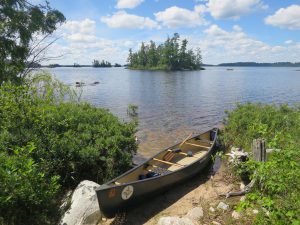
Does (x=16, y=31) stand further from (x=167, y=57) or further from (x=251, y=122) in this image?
(x=167, y=57)

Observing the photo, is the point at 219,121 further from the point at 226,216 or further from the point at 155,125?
the point at 226,216

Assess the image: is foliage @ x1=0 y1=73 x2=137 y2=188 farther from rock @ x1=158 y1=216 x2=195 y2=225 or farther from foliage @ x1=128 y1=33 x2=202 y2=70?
foliage @ x1=128 y1=33 x2=202 y2=70

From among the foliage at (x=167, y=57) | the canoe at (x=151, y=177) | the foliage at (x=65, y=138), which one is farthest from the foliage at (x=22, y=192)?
the foliage at (x=167, y=57)

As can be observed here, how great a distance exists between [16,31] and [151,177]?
7391 mm

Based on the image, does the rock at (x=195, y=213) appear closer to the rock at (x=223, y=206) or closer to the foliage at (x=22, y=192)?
the rock at (x=223, y=206)

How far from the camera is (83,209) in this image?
5.86 meters

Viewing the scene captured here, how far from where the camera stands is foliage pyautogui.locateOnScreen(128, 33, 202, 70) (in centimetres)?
10812

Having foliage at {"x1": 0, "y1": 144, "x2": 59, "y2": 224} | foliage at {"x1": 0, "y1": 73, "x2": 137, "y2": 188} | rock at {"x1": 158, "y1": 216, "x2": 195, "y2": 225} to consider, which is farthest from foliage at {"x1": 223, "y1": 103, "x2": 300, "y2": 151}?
foliage at {"x1": 0, "y1": 144, "x2": 59, "y2": 224}

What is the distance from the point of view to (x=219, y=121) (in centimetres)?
1931

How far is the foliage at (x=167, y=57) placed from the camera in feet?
355

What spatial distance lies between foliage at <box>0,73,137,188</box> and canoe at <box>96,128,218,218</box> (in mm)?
693

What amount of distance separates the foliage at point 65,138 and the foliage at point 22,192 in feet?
3.10

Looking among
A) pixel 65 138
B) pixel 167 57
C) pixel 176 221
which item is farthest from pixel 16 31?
pixel 167 57

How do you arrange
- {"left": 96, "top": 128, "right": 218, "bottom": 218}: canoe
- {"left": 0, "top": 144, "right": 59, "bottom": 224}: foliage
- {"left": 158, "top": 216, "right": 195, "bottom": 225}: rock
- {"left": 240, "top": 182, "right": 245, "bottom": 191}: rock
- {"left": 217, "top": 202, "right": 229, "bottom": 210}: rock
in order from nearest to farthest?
{"left": 0, "top": 144, "right": 59, "bottom": 224}: foliage, {"left": 158, "top": 216, "right": 195, "bottom": 225}: rock, {"left": 96, "top": 128, "right": 218, "bottom": 218}: canoe, {"left": 217, "top": 202, "right": 229, "bottom": 210}: rock, {"left": 240, "top": 182, "right": 245, "bottom": 191}: rock
